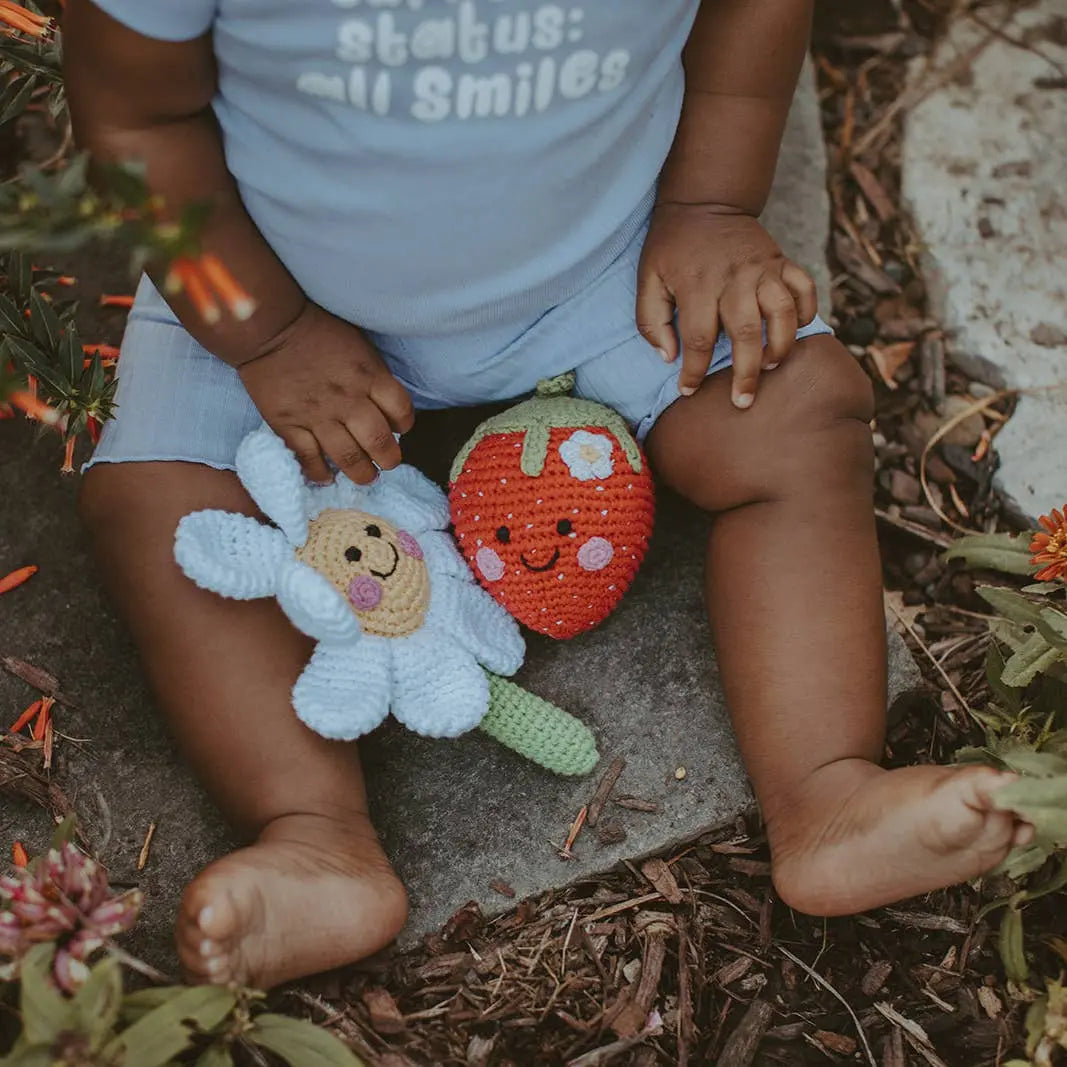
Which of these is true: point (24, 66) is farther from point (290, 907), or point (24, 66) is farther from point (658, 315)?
point (290, 907)

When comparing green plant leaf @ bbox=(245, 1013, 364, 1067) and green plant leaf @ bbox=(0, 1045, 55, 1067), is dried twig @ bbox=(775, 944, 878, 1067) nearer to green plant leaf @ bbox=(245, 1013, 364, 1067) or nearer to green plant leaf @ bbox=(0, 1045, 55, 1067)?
green plant leaf @ bbox=(245, 1013, 364, 1067)

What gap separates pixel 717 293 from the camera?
1304 mm

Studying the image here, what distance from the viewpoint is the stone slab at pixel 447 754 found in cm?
130

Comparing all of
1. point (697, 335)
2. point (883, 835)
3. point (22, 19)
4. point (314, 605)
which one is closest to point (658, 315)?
point (697, 335)

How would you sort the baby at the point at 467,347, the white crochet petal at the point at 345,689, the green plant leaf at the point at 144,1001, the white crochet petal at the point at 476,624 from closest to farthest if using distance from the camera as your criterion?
the green plant leaf at the point at 144,1001 < the baby at the point at 467,347 < the white crochet petal at the point at 345,689 < the white crochet petal at the point at 476,624

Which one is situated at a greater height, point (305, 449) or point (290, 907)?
point (305, 449)

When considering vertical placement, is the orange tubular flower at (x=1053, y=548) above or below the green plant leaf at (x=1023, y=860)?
above

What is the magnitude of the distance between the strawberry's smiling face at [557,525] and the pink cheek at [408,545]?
52mm

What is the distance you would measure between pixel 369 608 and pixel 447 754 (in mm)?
210

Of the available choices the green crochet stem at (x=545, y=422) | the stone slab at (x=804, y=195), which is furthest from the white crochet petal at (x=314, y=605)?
the stone slab at (x=804, y=195)

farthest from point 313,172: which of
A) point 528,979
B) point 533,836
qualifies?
point 528,979

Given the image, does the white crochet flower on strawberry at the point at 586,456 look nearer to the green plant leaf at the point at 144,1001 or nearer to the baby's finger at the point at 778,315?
the baby's finger at the point at 778,315

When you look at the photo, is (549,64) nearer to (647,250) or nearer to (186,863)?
(647,250)

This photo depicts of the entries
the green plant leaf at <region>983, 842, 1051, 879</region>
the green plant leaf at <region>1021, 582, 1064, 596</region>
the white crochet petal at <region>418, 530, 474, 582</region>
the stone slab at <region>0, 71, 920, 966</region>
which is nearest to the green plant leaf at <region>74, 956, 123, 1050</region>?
the stone slab at <region>0, 71, 920, 966</region>
